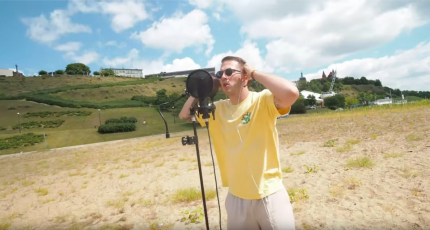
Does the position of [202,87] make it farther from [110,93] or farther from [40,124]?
[110,93]

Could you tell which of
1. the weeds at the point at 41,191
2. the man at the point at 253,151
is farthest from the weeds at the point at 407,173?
the weeds at the point at 41,191

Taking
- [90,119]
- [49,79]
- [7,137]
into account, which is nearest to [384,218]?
[7,137]

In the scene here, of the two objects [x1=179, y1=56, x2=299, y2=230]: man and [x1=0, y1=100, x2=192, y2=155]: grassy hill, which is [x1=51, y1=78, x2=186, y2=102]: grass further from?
[x1=179, y1=56, x2=299, y2=230]: man

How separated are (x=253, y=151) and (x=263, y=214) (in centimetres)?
42

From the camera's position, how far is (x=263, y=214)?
178 centimetres

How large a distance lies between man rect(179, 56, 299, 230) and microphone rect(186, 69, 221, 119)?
0.33 feet

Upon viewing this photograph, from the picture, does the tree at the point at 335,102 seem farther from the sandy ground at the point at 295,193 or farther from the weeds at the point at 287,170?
the weeds at the point at 287,170

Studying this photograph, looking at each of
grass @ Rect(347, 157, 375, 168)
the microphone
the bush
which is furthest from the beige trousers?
the bush

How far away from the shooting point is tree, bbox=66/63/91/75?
123125 mm

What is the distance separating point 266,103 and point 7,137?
40.1 metres

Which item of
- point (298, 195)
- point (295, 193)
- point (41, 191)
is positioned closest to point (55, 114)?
point (41, 191)

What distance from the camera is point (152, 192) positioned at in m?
7.09

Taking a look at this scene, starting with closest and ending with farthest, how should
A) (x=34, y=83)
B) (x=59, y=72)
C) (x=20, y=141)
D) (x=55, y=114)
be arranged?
(x=20, y=141) < (x=55, y=114) < (x=34, y=83) < (x=59, y=72)

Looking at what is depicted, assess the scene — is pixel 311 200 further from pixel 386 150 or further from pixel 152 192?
pixel 386 150
